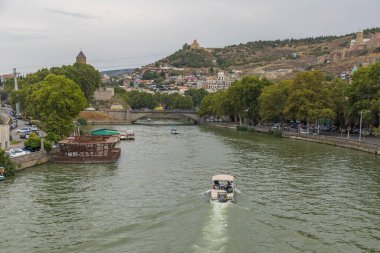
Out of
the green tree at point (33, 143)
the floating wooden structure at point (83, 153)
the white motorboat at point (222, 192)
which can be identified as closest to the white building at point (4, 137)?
the green tree at point (33, 143)

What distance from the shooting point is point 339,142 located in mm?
60500

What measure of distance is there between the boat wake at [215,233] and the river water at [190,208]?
0.15 ft

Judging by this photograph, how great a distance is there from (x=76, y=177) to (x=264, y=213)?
16.9 metres

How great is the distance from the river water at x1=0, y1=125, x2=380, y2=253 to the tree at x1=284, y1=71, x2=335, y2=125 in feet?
81.4

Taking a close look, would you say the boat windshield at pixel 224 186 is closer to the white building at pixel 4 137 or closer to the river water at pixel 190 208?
the river water at pixel 190 208

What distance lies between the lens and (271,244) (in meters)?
21.2

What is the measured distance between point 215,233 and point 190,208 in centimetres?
529

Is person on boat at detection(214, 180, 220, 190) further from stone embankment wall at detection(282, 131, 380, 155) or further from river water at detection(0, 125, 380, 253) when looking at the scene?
stone embankment wall at detection(282, 131, 380, 155)

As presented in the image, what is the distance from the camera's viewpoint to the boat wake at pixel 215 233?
66.1 ft

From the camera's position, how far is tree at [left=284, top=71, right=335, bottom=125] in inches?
2808

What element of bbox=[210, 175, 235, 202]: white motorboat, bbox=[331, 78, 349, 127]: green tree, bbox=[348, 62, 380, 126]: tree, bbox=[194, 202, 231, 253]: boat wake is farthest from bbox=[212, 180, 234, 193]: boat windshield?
bbox=[331, 78, 349, 127]: green tree

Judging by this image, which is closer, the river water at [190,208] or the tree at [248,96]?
the river water at [190,208]

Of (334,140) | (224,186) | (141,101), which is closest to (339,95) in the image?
(334,140)

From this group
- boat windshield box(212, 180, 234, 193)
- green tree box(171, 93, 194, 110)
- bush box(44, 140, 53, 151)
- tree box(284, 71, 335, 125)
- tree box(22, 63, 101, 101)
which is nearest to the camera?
boat windshield box(212, 180, 234, 193)
